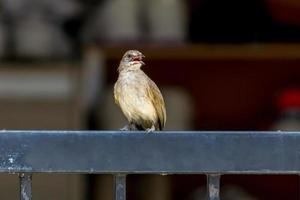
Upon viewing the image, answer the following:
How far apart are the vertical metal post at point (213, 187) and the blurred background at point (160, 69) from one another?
3.90 meters

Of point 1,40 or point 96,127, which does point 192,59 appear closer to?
point 96,127

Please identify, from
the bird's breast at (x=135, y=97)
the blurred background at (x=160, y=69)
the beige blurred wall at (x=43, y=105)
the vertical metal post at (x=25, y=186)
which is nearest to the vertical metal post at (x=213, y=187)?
the vertical metal post at (x=25, y=186)

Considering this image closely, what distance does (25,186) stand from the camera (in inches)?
59.8

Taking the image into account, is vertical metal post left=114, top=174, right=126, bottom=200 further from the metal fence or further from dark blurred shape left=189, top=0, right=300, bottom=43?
dark blurred shape left=189, top=0, right=300, bottom=43

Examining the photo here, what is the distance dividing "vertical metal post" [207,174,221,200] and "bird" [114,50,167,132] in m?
1.61

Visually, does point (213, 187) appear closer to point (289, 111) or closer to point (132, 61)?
point (132, 61)

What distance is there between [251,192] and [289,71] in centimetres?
67

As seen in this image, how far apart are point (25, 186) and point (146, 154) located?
17 centimetres

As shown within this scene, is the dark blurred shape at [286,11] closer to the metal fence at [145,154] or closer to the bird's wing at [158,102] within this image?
the bird's wing at [158,102]

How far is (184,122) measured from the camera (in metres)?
5.74

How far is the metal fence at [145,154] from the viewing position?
1499 millimetres

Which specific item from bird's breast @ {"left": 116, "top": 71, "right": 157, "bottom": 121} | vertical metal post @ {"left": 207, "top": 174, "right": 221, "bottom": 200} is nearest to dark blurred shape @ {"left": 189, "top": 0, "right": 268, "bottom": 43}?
bird's breast @ {"left": 116, "top": 71, "right": 157, "bottom": 121}

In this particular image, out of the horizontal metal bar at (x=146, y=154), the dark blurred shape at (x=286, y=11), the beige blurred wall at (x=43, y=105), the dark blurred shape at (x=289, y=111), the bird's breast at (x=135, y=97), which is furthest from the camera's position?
the beige blurred wall at (x=43, y=105)

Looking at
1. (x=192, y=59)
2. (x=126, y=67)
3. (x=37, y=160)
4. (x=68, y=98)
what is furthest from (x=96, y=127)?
(x=37, y=160)
